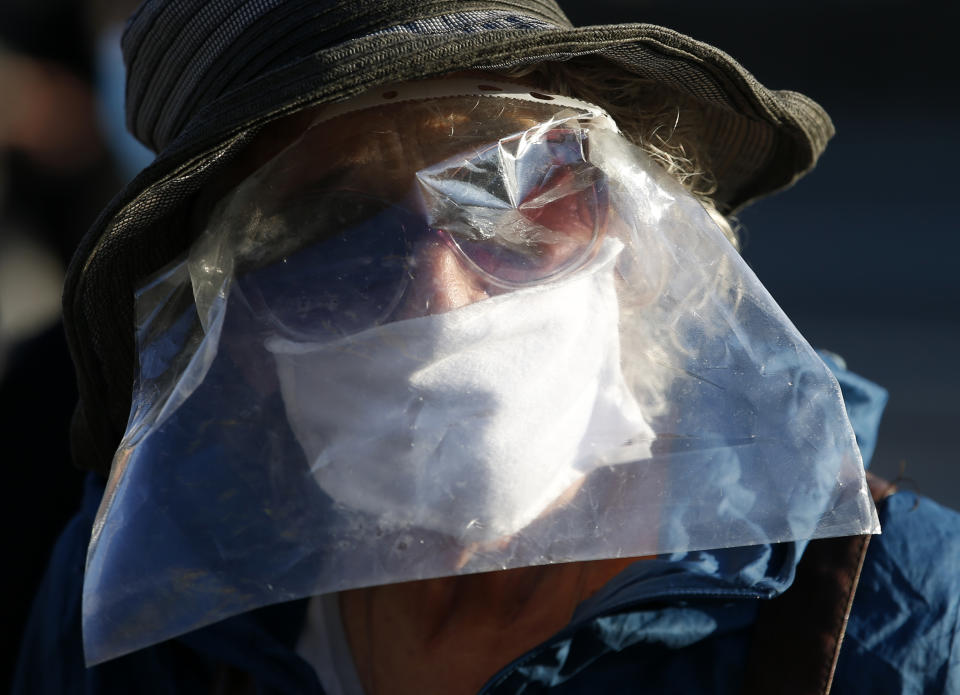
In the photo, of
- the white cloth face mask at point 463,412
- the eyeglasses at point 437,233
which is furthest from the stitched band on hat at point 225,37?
the white cloth face mask at point 463,412

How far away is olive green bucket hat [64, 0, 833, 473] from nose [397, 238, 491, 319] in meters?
0.20

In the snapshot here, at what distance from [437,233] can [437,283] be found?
0.21 feet

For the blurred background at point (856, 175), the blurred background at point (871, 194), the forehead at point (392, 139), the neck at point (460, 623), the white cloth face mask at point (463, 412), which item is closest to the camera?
the white cloth face mask at point (463, 412)

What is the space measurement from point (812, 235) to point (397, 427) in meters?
2.51

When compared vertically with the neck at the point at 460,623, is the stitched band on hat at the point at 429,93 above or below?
above

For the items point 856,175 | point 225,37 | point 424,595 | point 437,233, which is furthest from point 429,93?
point 856,175

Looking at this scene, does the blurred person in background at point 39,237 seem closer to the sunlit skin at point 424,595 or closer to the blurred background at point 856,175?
the blurred background at point 856,175

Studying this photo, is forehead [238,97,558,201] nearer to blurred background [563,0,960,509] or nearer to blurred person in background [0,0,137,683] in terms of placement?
blurred person in background [0,0,137,683]

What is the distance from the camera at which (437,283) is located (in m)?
1.05

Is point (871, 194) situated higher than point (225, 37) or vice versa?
point (225, 37)

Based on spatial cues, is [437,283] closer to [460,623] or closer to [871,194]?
[460,623]

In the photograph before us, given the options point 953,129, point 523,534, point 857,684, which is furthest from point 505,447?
point 953,129

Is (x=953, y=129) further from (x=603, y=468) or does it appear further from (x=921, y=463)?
(x=603, y=468)

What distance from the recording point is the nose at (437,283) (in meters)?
1.04
